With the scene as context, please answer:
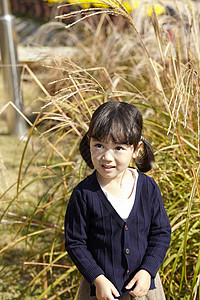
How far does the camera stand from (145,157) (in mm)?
1497

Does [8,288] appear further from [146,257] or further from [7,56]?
[7,56]

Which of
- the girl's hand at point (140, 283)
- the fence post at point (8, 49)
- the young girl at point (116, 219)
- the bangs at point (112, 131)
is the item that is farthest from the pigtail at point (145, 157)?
the fence post at point (8, 49)

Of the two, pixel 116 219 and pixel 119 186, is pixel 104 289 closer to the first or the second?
pixel 116 219

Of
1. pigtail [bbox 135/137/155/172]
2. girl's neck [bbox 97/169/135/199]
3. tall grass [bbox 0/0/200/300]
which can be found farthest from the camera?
tall grass [bbox 0/0/200/300]

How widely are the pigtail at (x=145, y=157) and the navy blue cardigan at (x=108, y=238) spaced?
0.14m

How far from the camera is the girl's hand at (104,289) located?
4.16 ft

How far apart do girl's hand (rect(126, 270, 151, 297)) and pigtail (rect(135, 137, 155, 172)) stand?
38 cm

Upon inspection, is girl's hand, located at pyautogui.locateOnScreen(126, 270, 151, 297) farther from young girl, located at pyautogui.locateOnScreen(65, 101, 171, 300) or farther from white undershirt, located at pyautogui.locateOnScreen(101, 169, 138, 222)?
white undershirt, located at pyautogui.locateOnScreen(101, 169, 138, 222)

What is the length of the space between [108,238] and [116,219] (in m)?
0.07

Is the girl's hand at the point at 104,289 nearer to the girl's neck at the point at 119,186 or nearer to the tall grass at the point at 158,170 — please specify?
the girl's neck at the point at 119,186

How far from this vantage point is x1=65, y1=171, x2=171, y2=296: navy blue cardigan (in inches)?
51.7

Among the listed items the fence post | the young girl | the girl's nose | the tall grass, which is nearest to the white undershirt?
the young girl

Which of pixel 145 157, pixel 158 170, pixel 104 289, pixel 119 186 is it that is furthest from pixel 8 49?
pixel 104 289

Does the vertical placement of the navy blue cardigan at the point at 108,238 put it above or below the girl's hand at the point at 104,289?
above
